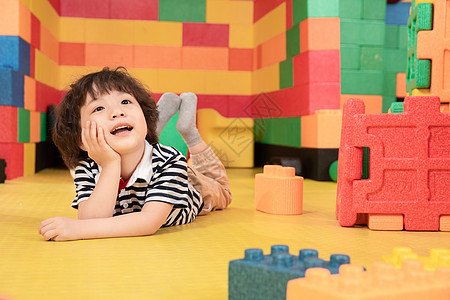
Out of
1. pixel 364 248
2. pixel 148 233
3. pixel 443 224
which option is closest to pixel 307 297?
pixel 364 248

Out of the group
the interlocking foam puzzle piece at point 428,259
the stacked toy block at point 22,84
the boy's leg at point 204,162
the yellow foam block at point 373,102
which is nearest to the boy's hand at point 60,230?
the boy's leg at point 204,162

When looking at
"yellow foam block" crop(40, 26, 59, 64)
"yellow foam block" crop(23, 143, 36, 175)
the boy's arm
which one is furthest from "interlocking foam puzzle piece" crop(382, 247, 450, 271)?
"yellow foam block" crop(40, 26, 59, 64)

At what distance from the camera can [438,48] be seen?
220 cm

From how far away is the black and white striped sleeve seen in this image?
168 centimetres

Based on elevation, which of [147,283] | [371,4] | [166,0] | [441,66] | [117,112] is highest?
[166,0]

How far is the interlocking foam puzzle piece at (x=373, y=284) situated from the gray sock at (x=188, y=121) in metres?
1.52

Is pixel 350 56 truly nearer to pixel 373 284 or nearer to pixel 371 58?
pixel 371 58

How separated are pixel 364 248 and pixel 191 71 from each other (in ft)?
12.1

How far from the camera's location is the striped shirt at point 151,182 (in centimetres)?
165

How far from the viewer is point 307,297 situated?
73 cm

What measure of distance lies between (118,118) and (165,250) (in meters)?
0.42

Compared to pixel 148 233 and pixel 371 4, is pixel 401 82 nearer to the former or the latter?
pixel 371 4

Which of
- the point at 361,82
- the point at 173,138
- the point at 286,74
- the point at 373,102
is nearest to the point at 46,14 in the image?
the point at 173,138

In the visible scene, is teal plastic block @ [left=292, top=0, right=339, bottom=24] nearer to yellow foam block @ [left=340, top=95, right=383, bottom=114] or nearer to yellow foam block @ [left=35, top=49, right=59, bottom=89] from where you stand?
yellow foam block @ [left=340, top=95, right=383, bottom=114]
